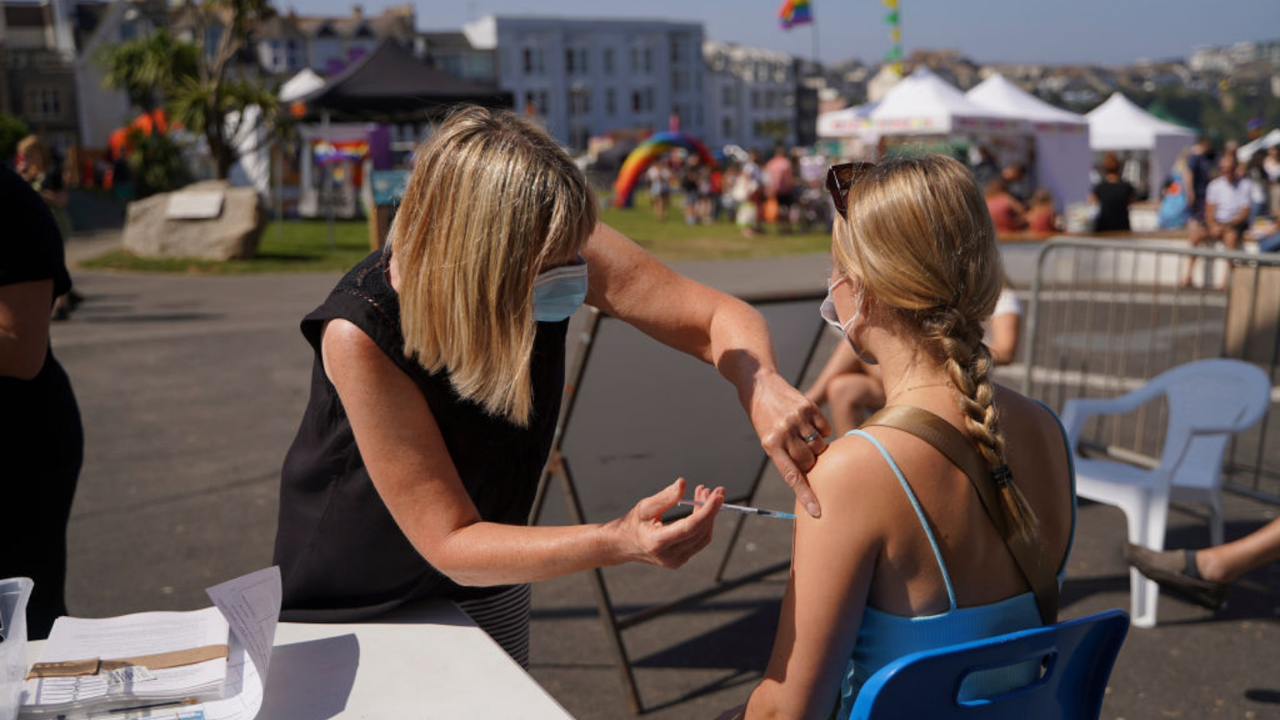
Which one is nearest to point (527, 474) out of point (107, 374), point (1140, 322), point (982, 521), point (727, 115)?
point (982, 521)

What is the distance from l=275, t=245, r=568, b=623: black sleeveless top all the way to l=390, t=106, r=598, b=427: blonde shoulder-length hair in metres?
0.08

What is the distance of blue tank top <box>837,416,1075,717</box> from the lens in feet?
5.31

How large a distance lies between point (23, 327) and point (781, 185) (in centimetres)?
2131

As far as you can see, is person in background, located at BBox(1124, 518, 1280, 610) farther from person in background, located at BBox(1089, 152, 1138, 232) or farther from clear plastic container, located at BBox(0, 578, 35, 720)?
person in background, located at BBox(1089, 152, 1138, 232)

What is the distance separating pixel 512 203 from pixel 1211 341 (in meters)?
9.69

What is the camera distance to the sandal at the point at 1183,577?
340 cm

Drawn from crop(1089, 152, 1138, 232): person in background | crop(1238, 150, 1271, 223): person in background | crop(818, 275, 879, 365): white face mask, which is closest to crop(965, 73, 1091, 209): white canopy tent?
crop(1238, 150, 1271, 223): person in background

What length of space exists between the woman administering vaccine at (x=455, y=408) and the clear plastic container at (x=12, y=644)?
0.46m

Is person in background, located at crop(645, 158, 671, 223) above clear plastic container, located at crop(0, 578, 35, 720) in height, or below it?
below

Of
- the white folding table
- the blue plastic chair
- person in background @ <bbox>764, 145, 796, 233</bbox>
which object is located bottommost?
person in background @ <bbox>764, 145, 796, 233</bbox>

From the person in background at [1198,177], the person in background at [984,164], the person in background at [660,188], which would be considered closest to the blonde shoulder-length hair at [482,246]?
the person in background at [1198,177]

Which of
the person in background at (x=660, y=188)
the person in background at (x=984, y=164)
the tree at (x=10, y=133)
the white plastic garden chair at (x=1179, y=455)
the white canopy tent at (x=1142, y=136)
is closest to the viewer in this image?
the white plastic garden chair at (x=1179, y=455)

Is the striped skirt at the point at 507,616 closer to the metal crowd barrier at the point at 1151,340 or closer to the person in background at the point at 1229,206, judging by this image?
the metal crowd barrier at the point at 1151,340

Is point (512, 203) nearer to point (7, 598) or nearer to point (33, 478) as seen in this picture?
point (7, 598)
